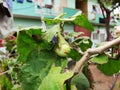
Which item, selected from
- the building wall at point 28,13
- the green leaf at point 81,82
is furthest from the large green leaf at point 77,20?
the building wall at point 28,13

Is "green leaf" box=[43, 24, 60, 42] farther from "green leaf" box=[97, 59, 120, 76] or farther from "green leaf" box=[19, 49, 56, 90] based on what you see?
"green leaf" box=[97, 59, 120, 76]

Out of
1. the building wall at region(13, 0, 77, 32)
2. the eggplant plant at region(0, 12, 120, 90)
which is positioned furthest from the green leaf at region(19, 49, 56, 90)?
the building wall at region(13, 0, 77, 32)

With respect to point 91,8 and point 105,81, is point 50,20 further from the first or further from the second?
point 91,8

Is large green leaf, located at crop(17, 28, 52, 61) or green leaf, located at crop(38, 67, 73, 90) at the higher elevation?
large green leaf, located at crop(17, 28, 52, 61)

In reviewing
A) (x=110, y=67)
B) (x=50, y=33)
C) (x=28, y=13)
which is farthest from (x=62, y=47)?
(x=28, y=13)

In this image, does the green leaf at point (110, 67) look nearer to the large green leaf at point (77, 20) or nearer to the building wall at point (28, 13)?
the large green leaf at point (77, 20)

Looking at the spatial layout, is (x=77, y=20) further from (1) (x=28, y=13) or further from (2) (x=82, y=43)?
(1) (x=28, y=13)
